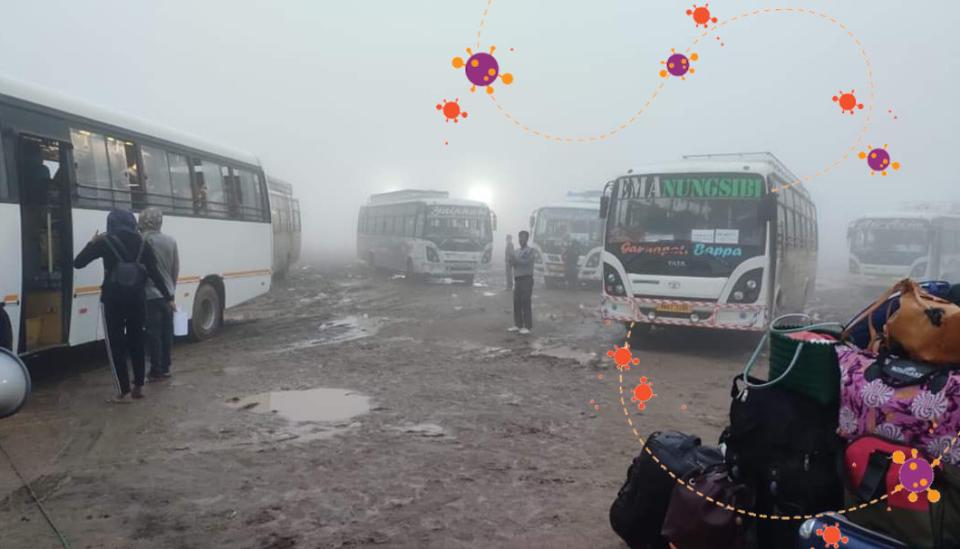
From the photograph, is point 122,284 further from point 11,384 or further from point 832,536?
point 832,536

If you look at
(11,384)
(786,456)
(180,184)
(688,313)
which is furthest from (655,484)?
(180,184)

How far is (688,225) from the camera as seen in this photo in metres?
10.2

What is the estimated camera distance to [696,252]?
10000mm

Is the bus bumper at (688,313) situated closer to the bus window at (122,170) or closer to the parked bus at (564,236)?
the bus window at (122,170)

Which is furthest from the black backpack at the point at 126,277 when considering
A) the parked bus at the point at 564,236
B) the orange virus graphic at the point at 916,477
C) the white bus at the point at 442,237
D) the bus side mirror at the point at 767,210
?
the parked bus at the point at 564,236

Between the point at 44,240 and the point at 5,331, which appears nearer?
the point at 5,331

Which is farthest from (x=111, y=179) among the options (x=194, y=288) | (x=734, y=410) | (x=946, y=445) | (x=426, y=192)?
(x=426, y=192)

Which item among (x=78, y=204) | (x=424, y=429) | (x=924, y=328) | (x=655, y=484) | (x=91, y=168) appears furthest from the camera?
(x=91, y=168)

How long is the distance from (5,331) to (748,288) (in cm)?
927

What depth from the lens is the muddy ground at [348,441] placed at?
390cm

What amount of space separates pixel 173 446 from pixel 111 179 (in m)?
4.49

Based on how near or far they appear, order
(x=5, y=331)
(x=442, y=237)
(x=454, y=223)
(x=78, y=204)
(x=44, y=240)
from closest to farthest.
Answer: (x=5, y=331)
(x=44, y=240)
(x=78, y=204)
(x=442, y=237)
(x=454, y=223)

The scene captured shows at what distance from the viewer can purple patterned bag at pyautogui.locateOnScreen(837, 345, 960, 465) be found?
8.43 ft

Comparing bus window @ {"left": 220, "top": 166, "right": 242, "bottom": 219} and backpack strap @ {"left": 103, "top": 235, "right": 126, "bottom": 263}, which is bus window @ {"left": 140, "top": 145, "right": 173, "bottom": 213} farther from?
backpack strap @ {"left": 103, "top": 235, "right": 126, "bottom": 263}
